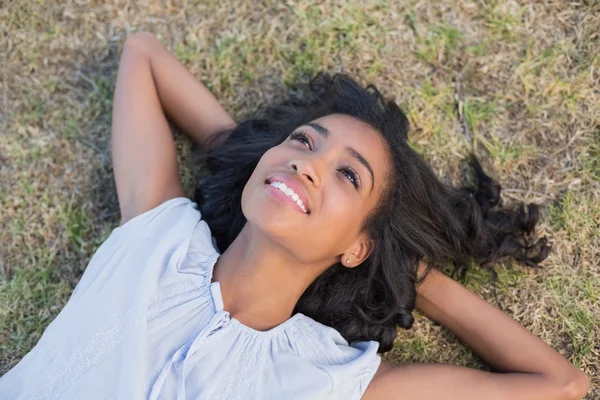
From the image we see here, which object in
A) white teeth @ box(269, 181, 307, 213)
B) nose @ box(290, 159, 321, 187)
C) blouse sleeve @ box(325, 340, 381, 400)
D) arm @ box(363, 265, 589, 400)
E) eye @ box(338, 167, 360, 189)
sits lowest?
arm @ box(363, 265, 589, 400)

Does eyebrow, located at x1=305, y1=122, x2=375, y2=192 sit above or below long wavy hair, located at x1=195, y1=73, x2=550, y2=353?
above

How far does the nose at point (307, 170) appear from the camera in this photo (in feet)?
9.04

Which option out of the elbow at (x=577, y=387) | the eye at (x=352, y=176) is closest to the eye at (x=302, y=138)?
the eye at (x=352, y=176)

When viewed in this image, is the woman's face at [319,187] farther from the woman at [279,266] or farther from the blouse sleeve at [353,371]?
the blouse sleeve at [353,371]

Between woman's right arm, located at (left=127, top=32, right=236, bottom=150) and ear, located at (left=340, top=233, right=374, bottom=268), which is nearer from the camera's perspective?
ear, located at (left=340, top=233, right=374, bottom=268)

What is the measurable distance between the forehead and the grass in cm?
93

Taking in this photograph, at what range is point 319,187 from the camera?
278 centimetres

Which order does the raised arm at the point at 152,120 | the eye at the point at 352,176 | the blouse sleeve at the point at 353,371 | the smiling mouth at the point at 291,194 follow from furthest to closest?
the raised arm at the point at 152,120 → the blouse sleeve at the point at 353,371 → the eye at the point at 352,176 → the smiling mouth at the point at 291,194

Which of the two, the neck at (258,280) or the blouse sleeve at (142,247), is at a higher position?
the blouse sleeve at (142,247)

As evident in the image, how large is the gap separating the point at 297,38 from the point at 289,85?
313 mm

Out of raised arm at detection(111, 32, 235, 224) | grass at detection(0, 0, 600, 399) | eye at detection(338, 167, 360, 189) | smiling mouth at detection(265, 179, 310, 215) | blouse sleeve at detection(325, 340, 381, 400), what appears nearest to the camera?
smiling mouth at detection(265, 179, 310, 215)

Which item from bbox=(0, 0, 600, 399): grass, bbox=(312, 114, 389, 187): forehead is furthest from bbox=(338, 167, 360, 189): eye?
bbox=(0, 0, 600, 399): grass

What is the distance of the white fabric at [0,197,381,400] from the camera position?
295 cm

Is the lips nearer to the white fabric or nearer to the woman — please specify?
the woman
